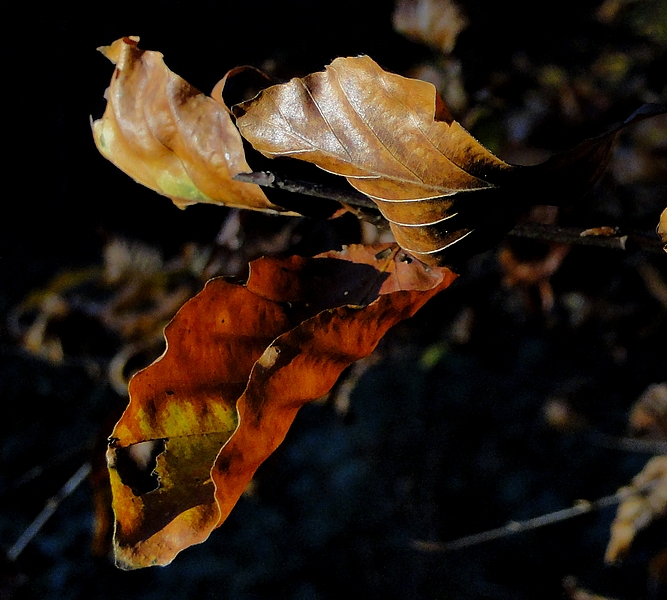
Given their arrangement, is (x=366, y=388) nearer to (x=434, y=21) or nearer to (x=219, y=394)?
(x=434, y=21)

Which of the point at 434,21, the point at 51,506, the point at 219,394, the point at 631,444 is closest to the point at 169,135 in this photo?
the point at 219,394

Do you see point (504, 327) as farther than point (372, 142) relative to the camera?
Yes

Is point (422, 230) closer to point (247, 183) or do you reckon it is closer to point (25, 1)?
point (247, 183)

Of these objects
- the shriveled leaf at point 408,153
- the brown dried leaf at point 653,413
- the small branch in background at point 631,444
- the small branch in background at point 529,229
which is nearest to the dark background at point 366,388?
the small branch in background at point 631,444

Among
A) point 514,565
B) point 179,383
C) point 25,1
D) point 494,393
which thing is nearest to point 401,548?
point 514,565

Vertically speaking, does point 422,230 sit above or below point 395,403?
above

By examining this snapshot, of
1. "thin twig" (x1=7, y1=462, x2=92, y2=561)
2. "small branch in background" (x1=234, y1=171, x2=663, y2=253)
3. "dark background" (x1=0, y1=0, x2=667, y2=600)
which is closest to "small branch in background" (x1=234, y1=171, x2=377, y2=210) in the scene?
"small branch in background" (x1=234, y1=171, x2=663, y2=253)

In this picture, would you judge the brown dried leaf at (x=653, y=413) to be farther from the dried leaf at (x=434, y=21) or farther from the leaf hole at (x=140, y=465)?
the leaf hole at (x=140, y=465)
